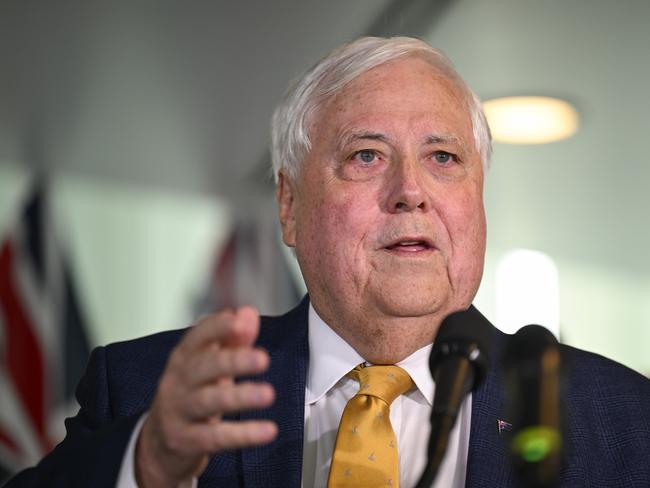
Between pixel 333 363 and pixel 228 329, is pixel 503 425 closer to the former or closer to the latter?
pixel 333 363

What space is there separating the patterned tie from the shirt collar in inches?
2.1

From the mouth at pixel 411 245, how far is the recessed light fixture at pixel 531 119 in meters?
1.88

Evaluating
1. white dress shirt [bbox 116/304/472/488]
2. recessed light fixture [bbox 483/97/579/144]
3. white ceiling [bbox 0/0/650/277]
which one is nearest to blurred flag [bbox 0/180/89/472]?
white ceiling [bbox 0/0/650/277]

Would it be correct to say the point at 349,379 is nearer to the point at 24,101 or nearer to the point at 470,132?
the point at 470,132

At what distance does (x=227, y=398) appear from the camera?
3.39 feet

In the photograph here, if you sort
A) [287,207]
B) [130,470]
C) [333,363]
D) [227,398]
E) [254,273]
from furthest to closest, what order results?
[254,273]
[287,207]
[333,363]
[130,470]
[227,398]

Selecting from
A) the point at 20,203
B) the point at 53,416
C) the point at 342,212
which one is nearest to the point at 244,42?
the point at 20,203

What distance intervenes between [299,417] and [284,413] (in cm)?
3

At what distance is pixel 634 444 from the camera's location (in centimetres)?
163

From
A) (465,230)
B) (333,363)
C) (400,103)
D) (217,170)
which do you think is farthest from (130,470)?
(217,170)

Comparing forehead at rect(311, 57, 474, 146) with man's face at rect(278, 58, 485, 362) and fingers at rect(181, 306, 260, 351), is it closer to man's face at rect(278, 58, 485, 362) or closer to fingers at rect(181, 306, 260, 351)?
man's face at rect(278, 58, 485, 362)

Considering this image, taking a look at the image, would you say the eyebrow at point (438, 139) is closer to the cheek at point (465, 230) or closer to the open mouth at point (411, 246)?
the cheek at point (465, 230)

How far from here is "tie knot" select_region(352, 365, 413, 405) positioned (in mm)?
1603

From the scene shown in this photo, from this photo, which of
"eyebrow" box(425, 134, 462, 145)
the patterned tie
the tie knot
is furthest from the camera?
"eyebrow" box(425, 134, 462, 145)
